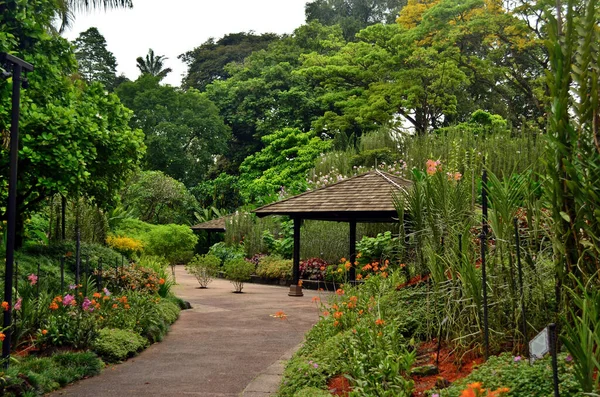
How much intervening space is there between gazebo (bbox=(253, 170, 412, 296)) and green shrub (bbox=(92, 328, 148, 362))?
20.6 ft

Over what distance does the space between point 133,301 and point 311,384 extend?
462 centimetres

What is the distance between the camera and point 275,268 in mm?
19281

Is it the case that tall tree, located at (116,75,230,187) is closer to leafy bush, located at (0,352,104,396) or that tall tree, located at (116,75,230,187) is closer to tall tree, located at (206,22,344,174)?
tall tree, located at (206,22,344,174)

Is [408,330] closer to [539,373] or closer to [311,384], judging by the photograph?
[311,384]

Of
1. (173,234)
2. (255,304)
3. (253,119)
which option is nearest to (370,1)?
(253,119)

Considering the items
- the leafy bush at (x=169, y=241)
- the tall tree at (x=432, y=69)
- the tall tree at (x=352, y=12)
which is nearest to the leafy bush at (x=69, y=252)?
the leafy bush at (x=169, y=241)

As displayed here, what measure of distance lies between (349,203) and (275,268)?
6.10 metres

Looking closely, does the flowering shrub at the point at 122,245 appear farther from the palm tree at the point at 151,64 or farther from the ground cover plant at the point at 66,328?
the palm tree at the point at 151,64

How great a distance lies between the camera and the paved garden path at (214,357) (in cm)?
589

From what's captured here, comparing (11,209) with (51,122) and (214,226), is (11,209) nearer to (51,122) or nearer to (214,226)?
(51,122)

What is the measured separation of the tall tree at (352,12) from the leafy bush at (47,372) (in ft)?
112

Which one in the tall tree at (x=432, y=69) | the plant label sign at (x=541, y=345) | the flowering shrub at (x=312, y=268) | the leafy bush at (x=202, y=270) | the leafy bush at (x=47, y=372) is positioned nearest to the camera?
the plant label sign at (x=541, y=345)

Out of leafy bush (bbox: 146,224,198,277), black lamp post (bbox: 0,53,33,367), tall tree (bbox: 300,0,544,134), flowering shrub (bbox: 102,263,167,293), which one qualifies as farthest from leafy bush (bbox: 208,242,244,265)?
black lamp post (bbox: 0,53,33,367)

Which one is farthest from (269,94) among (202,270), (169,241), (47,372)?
(47,372)
